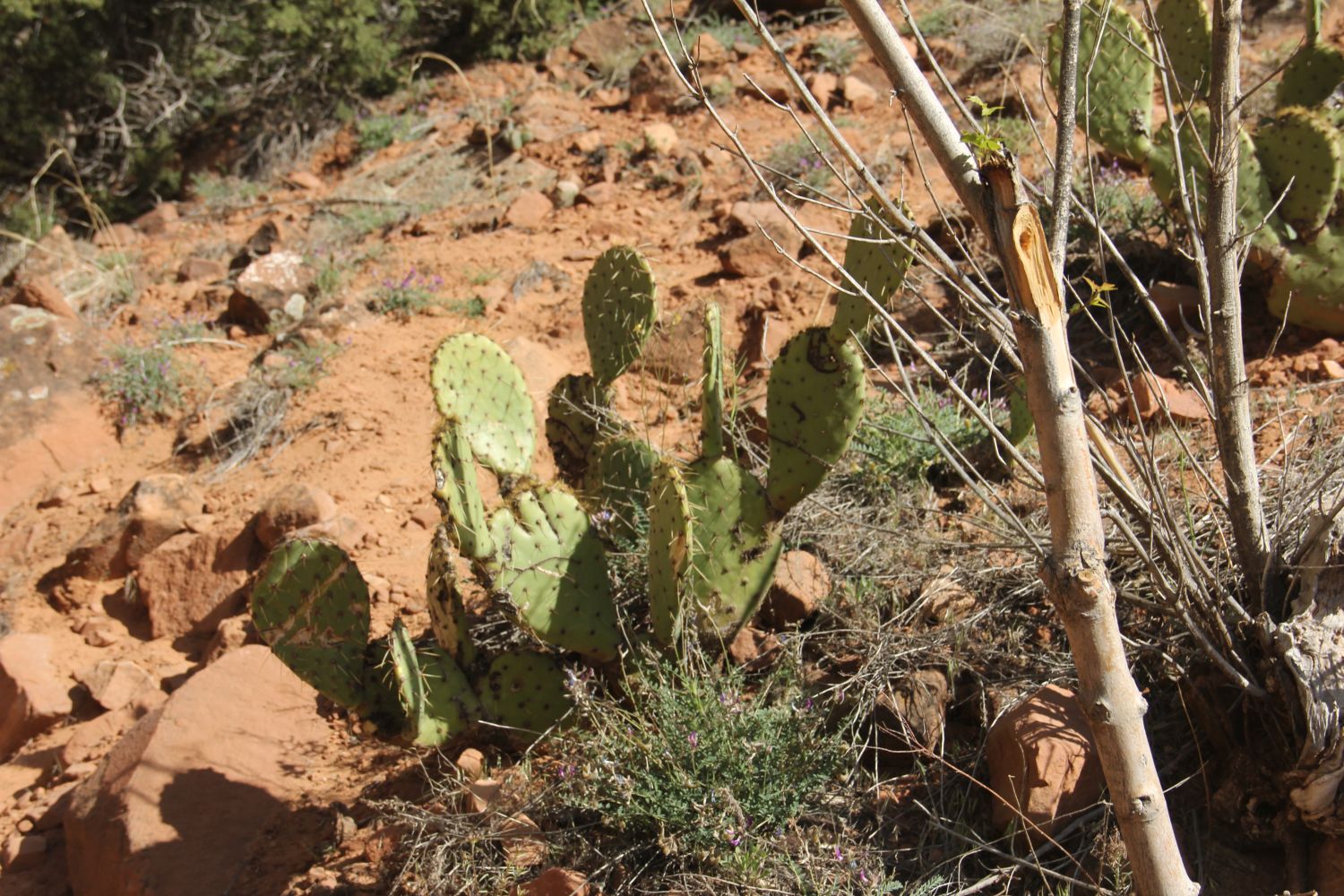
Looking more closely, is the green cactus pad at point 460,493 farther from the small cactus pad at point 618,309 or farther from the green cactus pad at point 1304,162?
the green cactus pad at point 1304,162

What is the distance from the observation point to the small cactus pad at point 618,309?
12.6 ft

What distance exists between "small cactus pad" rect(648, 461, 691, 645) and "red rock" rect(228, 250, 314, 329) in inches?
159

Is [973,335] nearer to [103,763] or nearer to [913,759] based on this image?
[913,759]

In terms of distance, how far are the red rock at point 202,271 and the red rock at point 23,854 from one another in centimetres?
414

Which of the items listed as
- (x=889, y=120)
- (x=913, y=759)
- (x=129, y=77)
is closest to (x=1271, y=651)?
(x=913, y=759)

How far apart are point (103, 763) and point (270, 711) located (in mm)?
554

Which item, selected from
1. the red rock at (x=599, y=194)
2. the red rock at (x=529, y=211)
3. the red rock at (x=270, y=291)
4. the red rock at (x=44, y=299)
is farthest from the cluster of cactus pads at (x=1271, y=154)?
the red rock at (x=44, y=299)

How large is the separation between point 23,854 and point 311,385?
2.65m

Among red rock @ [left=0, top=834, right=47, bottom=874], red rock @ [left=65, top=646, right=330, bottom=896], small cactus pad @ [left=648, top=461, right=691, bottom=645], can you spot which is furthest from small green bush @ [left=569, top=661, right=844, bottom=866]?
red rock @ [left=0, top=834, right=47, bottom=874]

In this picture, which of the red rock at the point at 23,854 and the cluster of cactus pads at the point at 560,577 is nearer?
the cluster of cactus pads at the point at 560,577

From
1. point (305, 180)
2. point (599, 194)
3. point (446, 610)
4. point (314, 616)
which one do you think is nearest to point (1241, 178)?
point (446, 610)

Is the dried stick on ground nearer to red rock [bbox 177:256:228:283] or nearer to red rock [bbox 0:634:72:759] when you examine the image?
red rock [bbox 0:634:72:759]

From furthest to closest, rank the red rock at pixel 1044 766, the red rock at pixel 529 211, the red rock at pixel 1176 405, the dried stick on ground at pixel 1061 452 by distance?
1. the red rock at pixel 529 211
2. the red rock at pixel 1176 405
3. the red rock at pixel 1044 766
4. the dried stick on ground at pixel 1061 452

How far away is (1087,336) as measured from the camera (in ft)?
15.5
